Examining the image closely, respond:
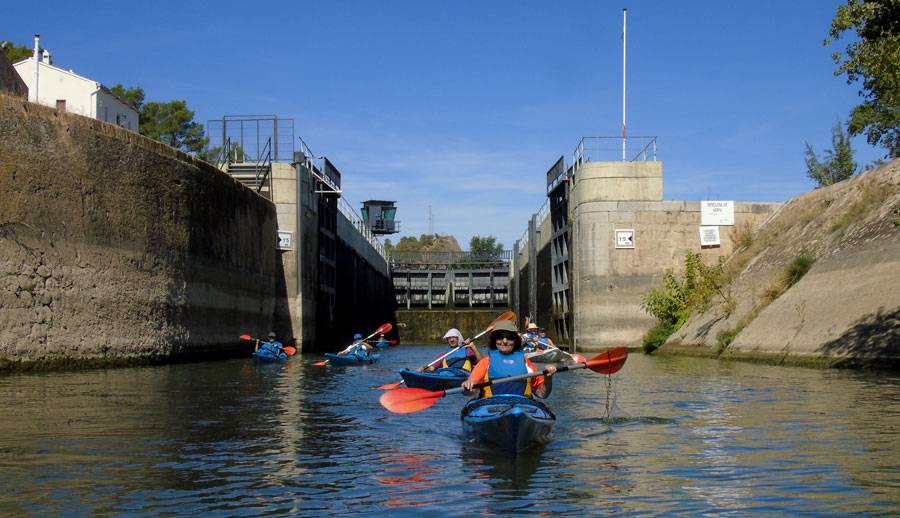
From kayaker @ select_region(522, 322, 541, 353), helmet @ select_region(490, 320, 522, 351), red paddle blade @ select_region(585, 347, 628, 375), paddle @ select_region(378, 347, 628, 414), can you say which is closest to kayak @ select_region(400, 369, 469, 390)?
paddle @ select_region(378, 347, 628, 414)

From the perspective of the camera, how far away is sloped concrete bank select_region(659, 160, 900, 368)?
20094 millimetres

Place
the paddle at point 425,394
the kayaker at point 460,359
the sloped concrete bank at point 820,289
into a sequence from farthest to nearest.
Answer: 1. the sloped concrete bank at point 820,289
2. the kayaker at point 460,359
3. the paddle at point 425,394

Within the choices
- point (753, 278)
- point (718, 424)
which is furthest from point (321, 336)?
point (718, 424)

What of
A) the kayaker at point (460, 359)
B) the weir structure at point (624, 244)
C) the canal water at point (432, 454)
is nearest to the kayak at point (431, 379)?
the canal water at point (432, 454)

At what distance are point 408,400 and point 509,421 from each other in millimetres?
2486

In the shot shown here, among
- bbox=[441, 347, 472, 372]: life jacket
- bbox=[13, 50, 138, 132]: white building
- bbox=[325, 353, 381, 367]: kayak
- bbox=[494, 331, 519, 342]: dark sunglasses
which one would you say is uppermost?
bbox=[13, 50, 138, 132]: white building

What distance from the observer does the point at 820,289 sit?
23781 mm

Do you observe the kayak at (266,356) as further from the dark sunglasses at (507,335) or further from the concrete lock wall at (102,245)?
the dark sunglasses at (507,335)

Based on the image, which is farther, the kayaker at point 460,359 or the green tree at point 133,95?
the green tree at point 133,95

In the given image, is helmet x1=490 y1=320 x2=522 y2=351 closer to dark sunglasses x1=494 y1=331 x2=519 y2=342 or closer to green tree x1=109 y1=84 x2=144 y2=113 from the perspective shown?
dark sunglasses x1=494 y1=331 x2=519 y2=342

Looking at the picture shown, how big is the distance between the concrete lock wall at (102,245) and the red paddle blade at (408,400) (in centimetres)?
1113

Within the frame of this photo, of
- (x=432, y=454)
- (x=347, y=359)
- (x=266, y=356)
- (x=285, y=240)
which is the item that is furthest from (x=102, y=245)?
(x=432, y=454)

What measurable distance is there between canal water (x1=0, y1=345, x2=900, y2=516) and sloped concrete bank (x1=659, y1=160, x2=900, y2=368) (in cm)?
365

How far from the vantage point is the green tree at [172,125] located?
7106 centimetres
